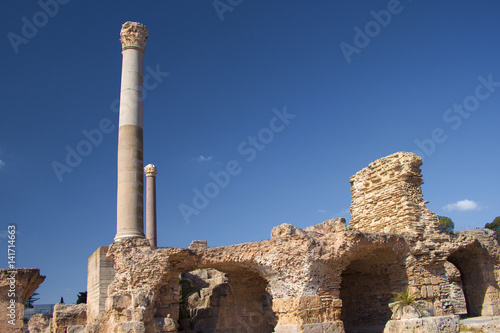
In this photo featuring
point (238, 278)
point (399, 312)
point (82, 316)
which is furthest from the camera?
point (238, 278)

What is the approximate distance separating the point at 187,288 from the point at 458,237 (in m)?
9.84

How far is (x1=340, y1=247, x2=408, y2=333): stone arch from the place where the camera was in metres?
13.2

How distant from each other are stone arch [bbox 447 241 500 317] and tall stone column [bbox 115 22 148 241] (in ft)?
34.2

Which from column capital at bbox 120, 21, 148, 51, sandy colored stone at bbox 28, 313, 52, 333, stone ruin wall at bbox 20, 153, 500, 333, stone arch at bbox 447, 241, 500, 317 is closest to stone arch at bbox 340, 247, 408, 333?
stone ruin wall at bbox 20, 153, 500, 333

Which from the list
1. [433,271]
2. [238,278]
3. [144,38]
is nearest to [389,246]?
[433,271]

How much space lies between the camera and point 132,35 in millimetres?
16906

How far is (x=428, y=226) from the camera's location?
13.7 metres

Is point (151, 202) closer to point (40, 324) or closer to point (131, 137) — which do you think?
point (131, 137)

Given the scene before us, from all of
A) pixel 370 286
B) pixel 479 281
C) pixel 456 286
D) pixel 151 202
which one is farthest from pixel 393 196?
pixel 151 202

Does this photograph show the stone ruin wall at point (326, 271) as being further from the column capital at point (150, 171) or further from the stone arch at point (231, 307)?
the column capital at point (150, 171)

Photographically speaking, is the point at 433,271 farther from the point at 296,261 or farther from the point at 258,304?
the point at 258,304

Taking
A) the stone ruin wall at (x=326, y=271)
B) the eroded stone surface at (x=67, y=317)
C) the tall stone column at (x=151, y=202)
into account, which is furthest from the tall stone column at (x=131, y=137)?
the tall stone column at (x=151, y=202)

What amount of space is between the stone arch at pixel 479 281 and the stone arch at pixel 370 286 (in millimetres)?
2405

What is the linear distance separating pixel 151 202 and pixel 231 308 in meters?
8.95
